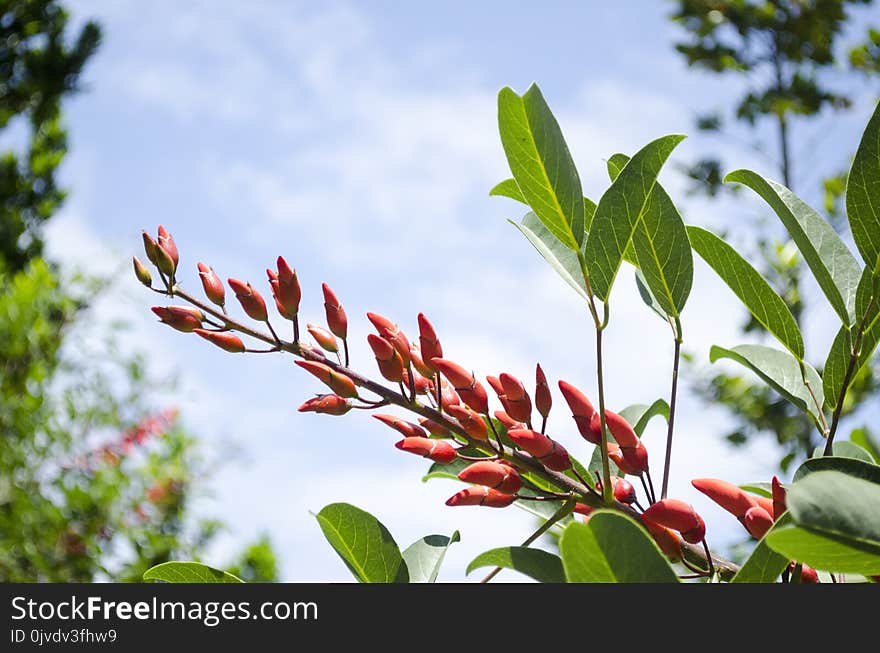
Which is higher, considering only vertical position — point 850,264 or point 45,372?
point 45,372

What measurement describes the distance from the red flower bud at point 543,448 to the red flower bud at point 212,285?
29 cm

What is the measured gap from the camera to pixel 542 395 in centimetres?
68

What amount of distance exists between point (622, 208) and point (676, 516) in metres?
0.23

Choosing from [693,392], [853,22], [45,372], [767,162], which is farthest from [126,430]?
[853,22]

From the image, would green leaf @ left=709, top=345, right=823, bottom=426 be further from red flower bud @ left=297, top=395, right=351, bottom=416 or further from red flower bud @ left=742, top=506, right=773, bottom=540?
red flower bud @ left=297, top=395, right=351, bottom=416

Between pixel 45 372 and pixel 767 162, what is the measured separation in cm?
585

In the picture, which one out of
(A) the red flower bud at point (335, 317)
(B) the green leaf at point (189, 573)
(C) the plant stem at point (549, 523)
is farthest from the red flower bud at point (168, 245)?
(C) the plant stem at point (549, 523)

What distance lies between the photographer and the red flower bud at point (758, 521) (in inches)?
23.0

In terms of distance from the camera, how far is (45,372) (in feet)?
20.0

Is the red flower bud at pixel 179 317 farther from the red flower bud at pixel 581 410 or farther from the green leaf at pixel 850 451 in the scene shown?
the green leaf at pixel 850 451

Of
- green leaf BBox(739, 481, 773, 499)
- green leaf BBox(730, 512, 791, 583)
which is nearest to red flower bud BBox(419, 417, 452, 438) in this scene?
green leaf BBox(730, 512, 791, 583)

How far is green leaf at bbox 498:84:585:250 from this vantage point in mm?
644

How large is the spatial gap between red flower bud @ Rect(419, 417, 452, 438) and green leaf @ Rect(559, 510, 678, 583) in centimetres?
23
